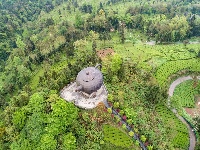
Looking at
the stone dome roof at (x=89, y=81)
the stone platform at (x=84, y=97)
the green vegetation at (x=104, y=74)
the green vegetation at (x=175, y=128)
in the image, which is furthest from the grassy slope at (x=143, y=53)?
the stone dome roof at (x=89, y=81)

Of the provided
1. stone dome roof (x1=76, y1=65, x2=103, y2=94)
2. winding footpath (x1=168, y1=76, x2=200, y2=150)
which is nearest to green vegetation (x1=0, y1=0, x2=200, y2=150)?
winding footpath (x1=168, y1=76, x2=200, y2=150)

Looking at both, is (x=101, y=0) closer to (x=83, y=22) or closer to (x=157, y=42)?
(x=83, y=22)

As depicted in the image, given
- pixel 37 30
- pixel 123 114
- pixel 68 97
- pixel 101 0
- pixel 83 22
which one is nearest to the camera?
pixel 123 114

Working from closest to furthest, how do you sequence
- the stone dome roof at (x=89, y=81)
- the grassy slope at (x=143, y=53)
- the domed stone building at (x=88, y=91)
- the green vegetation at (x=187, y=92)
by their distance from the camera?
the stone dome roof at (x=89, y=81), the domed stone building at (x=88, y=91), the green vegetation at (x=187, y=92), the grassy slope at (x=143, y=53)

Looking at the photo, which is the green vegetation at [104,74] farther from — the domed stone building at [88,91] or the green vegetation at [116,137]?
the domed stone building at [88,91]

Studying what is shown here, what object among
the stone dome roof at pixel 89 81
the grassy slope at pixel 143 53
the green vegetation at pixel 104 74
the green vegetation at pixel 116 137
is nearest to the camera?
the green vegetation at pixel 116 137

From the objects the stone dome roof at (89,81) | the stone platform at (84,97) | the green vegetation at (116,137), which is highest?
the stone dome roof at (89,81)

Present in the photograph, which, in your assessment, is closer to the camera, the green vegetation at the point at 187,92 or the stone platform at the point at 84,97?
the stone platform at the point at 84,97

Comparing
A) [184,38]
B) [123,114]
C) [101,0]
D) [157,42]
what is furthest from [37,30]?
[123,114]
